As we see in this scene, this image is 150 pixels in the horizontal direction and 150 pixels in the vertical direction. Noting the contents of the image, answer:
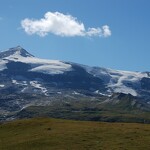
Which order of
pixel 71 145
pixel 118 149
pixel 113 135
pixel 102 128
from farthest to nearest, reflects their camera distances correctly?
pixel 102 128, pixel 113 135, pixel 71 145, pixel 118 149

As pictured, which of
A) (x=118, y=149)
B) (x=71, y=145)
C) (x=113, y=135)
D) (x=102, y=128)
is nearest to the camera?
(x=118, y=149)

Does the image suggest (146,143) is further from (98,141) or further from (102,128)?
(102,128)

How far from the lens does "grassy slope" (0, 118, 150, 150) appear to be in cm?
5250

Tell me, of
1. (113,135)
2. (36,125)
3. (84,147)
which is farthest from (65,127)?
(84,147)

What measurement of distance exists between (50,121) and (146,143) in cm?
2414

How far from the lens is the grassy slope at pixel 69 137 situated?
52.5 meters

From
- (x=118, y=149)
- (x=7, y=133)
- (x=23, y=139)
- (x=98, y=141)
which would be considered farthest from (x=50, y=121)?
(x=118, y=149)

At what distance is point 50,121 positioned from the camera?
2881 inches

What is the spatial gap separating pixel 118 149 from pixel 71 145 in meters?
Answer: 6.38

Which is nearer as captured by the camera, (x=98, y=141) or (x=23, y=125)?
(x=98, y=141)

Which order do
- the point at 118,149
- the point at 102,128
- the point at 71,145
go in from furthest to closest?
the point at 102,128
the point at 71,145
the point at 118,149

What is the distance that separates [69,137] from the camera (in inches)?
2256

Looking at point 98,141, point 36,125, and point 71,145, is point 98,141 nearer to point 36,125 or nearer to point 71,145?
point 71,145

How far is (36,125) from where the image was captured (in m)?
69.6
